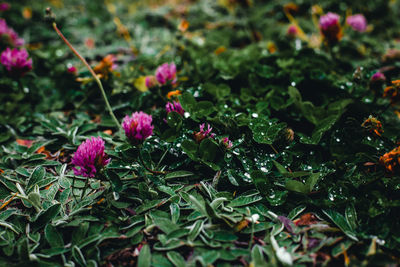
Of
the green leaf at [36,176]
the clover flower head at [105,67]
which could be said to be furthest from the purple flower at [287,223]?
the clover flower head at [105,67]

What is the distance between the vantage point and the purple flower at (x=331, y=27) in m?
2.17

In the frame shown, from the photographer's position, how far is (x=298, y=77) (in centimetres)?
193

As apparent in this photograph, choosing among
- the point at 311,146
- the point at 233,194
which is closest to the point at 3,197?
the point at 233,194

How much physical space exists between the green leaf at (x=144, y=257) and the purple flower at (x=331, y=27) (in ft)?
6.48

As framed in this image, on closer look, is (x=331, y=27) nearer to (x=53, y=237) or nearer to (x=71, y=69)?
(x=71, y=69)

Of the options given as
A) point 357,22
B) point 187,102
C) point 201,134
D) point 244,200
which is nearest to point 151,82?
point 187,102

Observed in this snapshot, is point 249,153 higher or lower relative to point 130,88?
lower

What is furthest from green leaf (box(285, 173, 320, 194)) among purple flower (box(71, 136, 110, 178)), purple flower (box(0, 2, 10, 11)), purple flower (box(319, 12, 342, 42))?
purple flower (box(0, 2, 10, 11))

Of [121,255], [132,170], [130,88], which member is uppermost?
[130,88]

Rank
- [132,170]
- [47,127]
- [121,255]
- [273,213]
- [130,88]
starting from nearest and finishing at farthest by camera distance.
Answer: [121,255] < [273,213] < [132,170] < [47,127] < [130,88]

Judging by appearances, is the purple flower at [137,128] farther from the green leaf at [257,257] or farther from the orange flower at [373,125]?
the orange flower at [373,125]

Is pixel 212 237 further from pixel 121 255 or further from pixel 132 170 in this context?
pixel 132 170

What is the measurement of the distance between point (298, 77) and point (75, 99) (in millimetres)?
1608

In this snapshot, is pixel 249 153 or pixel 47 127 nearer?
pixel 249 153
